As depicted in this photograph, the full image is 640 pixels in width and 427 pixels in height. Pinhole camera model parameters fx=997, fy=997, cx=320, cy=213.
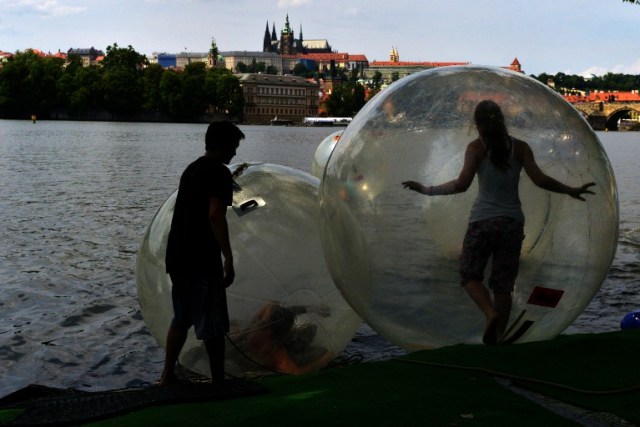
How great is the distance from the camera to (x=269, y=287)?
6.11 metres

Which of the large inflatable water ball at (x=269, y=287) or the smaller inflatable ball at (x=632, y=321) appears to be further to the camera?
the smaller inflatable ball at (x=632, y=321)

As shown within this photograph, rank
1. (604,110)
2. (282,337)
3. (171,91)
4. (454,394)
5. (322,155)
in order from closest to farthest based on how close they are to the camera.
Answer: (454,394) → (282,337) → (322,155) → (171,91) → (604,110)

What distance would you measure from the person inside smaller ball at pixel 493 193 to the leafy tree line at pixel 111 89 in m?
148

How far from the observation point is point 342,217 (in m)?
5.61

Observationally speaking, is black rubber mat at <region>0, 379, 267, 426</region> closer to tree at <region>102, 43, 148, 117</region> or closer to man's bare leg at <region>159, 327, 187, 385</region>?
man's bare leg at <region>159, 327, 187, 385</region>

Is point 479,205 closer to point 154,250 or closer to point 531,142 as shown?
point 531,142

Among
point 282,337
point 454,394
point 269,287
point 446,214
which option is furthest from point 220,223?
point 454,394

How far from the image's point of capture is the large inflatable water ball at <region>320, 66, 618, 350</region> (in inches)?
210

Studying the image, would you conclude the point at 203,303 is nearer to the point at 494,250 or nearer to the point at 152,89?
the point at 494,250

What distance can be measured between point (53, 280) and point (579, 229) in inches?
299

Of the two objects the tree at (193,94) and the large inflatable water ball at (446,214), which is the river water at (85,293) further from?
the tree at (193,94)

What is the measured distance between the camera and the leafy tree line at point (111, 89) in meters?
149

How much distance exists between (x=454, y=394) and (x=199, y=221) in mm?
1769

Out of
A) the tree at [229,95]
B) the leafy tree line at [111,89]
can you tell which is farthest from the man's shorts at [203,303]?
the tree at [229,95]
